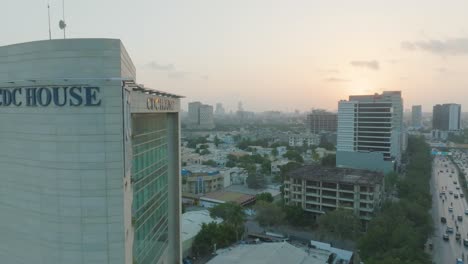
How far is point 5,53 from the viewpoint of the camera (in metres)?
11.7

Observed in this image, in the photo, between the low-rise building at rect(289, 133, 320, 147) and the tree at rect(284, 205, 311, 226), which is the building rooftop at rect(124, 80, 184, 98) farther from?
the low-rise building at rect(289, 133, 320, 147)

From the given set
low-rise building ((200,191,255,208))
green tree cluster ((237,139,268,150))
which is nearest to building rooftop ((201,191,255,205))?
low-rise building ((200,191,255,208))

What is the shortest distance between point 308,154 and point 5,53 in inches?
3544

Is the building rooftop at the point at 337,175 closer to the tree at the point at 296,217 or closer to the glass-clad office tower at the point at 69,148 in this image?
the tree at the point at 296,217

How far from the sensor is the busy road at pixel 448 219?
1404 inches

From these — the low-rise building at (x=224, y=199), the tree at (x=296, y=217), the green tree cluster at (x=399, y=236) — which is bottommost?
the low-rise building at (x=224, y=199)

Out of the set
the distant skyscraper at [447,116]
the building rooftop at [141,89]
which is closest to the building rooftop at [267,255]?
the building rooftop at [141,89]

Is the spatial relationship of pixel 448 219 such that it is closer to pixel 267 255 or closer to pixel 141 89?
pixel 267 255

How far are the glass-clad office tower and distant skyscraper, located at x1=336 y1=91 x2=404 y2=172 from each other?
58.6 meters

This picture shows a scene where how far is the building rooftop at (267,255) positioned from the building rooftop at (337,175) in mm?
12785

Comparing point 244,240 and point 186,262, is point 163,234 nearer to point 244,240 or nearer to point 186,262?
point 186,262

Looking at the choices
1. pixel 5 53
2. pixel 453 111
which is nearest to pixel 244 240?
pixel 5 53

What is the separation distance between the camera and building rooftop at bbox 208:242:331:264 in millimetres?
28078

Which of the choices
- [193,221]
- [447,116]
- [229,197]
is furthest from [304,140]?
[193,221]
